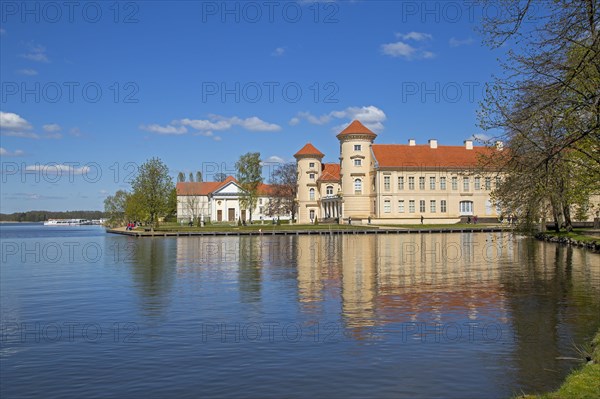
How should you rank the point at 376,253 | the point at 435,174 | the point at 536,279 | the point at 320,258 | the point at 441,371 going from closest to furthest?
1. the point at 441,371
2. the point at 536,279
3. the point at 320,258
4. the point at 376,253
5. the point at 435,174

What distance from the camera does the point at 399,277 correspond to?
24.2 metres

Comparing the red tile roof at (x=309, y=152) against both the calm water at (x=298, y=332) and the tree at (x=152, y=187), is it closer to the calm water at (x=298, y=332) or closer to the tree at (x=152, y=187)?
the tree at (x=152, y=187)

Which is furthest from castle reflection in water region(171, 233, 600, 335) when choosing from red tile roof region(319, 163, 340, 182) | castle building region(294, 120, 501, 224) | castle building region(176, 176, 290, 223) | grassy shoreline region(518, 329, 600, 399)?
castle building region(176, 176, 290, 223)

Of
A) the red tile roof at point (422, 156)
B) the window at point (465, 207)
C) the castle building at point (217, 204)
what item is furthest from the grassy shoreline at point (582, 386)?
the castle building at point (217, 204)

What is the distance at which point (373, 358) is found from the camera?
38.6 feet

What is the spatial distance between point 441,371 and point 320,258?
77.4 feet

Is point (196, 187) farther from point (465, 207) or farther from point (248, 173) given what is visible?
point (465, 207)

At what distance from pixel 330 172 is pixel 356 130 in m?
15.8

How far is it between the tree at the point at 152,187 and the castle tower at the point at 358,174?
26118 millimetres

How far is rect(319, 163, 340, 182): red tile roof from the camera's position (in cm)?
9700

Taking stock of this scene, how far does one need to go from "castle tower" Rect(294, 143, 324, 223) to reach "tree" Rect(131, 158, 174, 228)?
22900 millimetres

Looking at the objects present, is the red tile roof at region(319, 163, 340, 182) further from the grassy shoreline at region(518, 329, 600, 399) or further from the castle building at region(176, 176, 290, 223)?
the grassy shoreline at region(518, 329, 600, 399)

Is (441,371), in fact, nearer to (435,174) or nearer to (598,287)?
(598,287)

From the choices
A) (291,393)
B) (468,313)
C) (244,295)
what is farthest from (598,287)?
(291,393)
